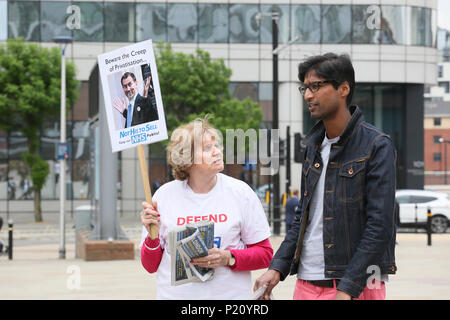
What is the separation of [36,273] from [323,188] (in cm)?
1252

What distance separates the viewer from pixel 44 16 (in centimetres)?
4200

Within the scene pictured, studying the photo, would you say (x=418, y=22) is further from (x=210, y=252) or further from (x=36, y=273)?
(x=210, y=252)

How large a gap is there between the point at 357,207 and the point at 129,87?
1.37 m

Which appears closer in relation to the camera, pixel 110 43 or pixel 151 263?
pixel 151 263

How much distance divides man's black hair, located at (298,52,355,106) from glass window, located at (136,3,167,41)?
39669mm

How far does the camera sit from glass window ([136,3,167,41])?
43000mm

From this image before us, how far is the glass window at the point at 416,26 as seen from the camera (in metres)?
44.3

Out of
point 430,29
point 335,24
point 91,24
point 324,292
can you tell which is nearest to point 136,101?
point 324,292

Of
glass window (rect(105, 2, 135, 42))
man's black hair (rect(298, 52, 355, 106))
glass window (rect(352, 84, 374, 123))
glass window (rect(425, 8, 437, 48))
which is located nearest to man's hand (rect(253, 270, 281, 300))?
man's black hair (rect(298, 52, 355, 106))

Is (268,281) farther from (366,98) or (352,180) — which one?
(366,98)

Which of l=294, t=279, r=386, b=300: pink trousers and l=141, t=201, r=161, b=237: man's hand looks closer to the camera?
l=294, t=279, r=386, b=300: pink trousers

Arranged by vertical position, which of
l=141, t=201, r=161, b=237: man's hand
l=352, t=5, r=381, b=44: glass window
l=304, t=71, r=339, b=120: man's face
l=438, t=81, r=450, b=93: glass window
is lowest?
l=141, t=201, r=161, b=237: man's hand

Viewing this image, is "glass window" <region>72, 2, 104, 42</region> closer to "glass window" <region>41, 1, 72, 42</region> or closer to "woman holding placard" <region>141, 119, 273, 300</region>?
"glass window" <region>41, 1, 72, 42</region>
